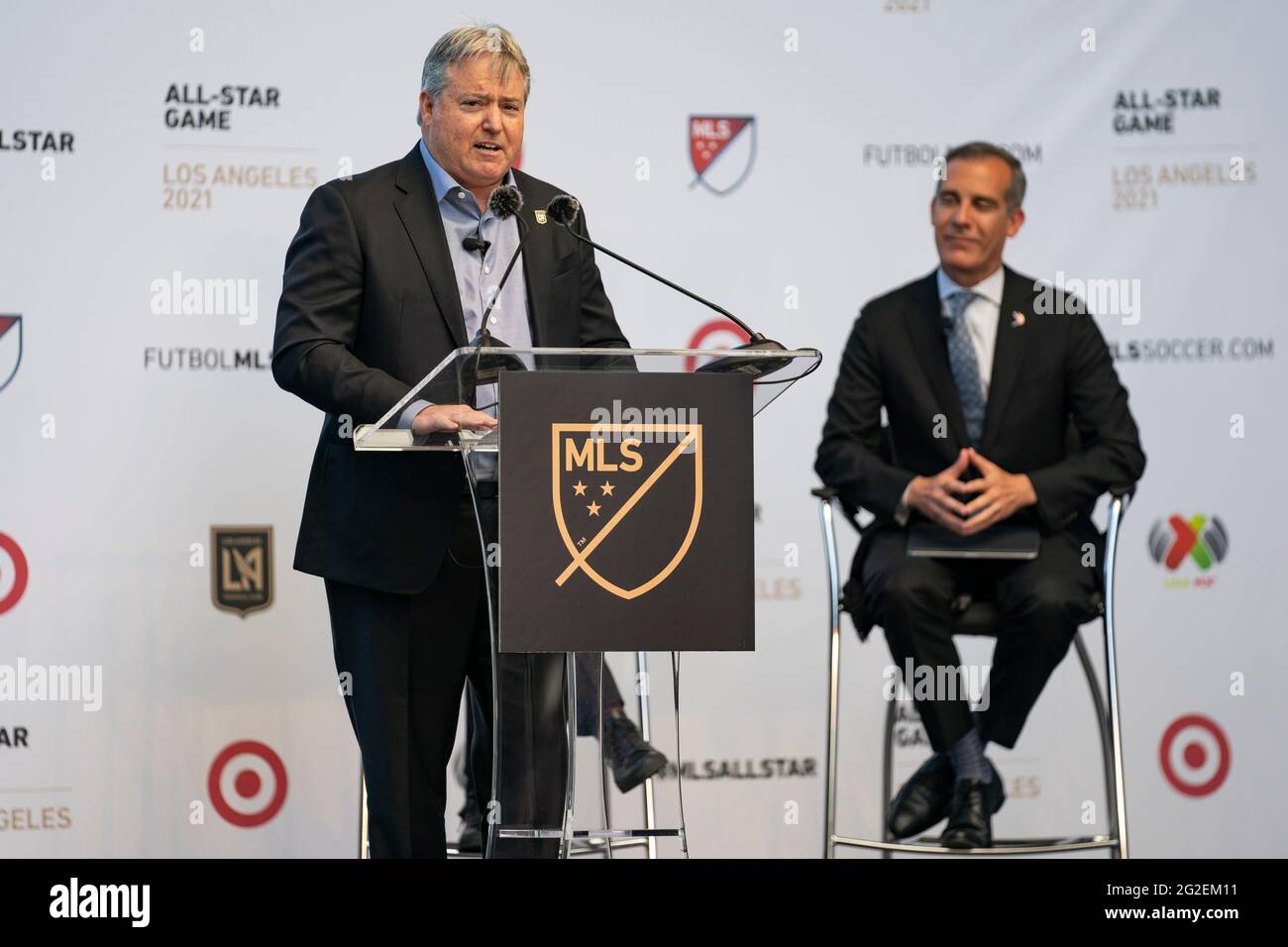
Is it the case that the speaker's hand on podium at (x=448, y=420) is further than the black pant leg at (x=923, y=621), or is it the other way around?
the black pant leg at (x=923, y=621)

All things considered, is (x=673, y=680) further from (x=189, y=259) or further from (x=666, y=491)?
(x=189, y=259)

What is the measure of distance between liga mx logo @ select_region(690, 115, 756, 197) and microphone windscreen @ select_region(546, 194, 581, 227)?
2.05 m

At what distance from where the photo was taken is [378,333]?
304 cm

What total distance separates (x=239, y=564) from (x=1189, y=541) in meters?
2.85

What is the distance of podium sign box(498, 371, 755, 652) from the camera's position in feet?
7.77

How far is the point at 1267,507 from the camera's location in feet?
15.4

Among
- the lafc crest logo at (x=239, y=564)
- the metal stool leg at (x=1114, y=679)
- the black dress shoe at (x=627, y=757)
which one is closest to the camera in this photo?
the black dress shoe at (x=627, y=757)

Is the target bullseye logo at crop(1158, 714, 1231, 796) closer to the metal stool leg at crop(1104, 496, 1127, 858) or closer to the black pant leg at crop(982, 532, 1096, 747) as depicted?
the metal stool leg at crop(1104, 496, 1127, 858)

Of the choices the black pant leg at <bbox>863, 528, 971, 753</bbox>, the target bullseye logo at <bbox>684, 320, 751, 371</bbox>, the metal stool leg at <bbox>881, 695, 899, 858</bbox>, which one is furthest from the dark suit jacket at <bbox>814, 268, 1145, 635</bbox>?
the target bullseye logo at <bbox>684, 320, 751, 371</bbox>

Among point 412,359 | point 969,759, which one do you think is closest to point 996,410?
point 969,759

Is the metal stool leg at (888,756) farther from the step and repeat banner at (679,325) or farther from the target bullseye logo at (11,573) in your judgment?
the target bullseye logo at (11,573)

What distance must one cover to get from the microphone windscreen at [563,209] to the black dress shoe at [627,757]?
0.84 meters

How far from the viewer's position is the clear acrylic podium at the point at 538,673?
242cm

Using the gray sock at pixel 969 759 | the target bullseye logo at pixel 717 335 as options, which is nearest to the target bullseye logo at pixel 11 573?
the target bullseye logo at pixel 717 335
